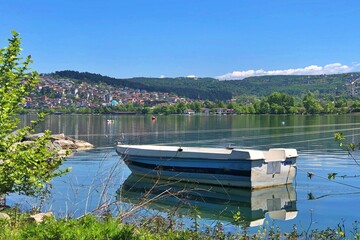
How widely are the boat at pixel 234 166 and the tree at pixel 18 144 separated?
1181 cm

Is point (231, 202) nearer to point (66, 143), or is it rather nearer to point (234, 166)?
point (234, 166)

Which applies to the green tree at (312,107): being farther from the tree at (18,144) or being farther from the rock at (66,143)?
the tree at (18,144)

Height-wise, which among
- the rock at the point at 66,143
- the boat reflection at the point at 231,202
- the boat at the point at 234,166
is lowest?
the boat reflection at the point at 231,202

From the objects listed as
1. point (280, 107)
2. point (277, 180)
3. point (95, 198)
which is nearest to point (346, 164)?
point (277, 180)

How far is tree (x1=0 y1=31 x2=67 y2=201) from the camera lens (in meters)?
8.37

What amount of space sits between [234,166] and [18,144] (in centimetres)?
1472

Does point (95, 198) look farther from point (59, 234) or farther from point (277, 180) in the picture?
point (59, 234)

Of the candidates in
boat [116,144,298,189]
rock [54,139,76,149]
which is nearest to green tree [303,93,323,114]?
rock [54,139,76,149]

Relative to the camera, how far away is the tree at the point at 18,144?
837 cm

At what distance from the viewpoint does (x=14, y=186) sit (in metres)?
8.95

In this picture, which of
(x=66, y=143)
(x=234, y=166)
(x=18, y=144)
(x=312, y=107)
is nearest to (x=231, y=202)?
(x=234, y=166)

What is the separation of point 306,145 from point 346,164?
13.7 metres

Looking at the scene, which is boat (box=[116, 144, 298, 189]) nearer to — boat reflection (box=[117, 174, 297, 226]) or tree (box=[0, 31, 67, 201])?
boat reflection (box=[117, 174, 297, 226])

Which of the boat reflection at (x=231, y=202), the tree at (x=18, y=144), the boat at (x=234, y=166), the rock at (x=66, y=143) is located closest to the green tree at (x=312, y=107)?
the rock at (x=66, y=143)
